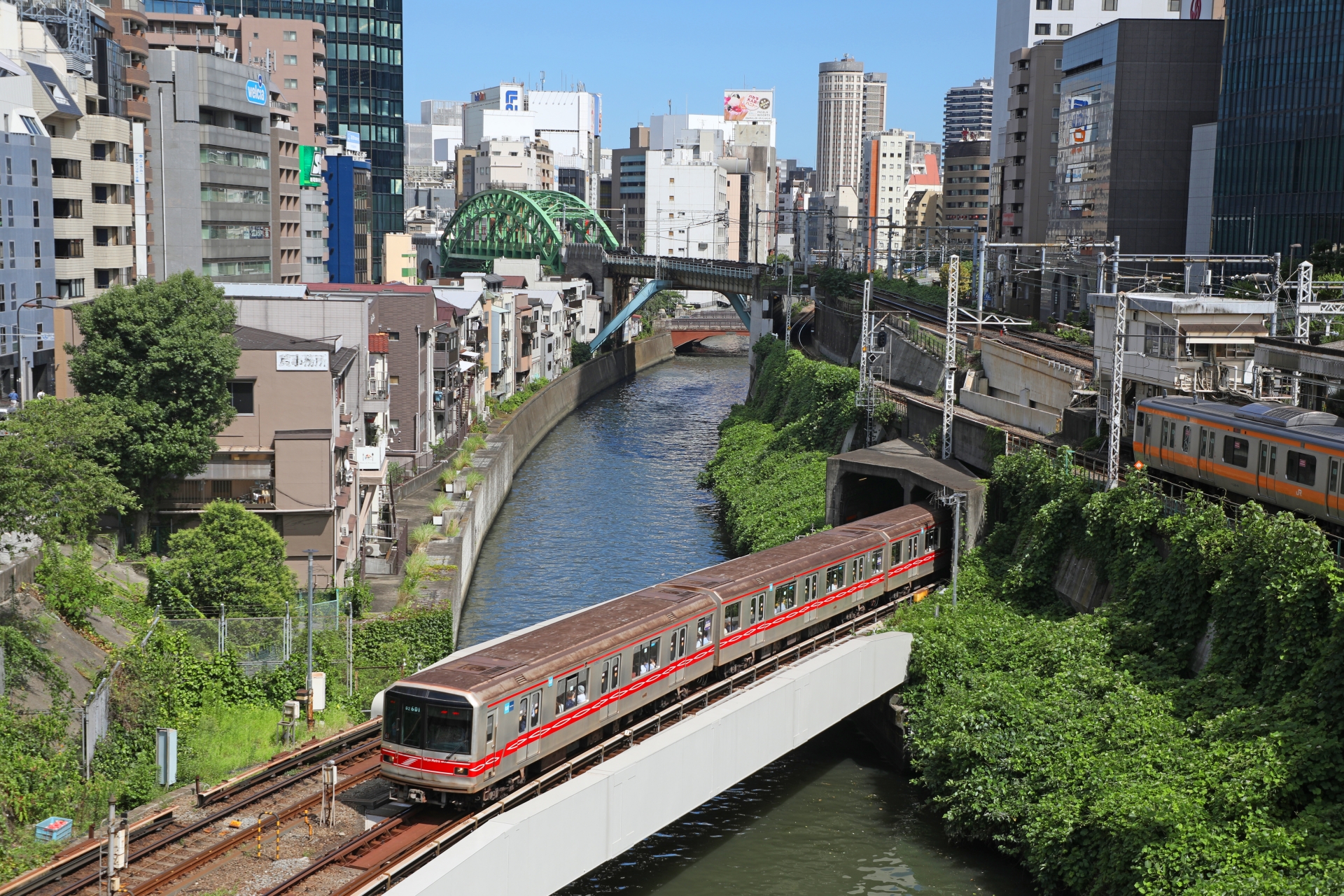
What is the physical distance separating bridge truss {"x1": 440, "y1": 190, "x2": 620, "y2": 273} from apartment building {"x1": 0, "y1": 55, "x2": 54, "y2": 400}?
6739 centimetres

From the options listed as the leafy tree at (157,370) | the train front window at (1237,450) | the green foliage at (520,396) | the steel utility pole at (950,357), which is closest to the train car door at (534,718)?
the train front window at (1237,450)

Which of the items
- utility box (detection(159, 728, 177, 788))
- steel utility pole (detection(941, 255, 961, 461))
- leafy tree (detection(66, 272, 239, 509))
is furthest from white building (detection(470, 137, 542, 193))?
utility box (detection(159, 728, 177, 788))

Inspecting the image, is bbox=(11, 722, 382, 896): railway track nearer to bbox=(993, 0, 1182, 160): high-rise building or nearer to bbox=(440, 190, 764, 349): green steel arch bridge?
bbox=(440, 190, 764, 349): green steel arch bridge

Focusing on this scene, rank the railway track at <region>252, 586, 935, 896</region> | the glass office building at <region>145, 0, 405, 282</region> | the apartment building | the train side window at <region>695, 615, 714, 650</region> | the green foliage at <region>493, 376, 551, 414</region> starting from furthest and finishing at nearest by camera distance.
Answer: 1. the glass office building at <region>145, 0, 405, 282</region>
2. the green foliage at <region>493, 376, 551, 414</region>
3. the apartment building
4. the train side window at <region>695, 615, 714, 650</region>
5. the railway track at <region>252, 586, 935, 896</region>

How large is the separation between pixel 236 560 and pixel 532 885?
480 inches

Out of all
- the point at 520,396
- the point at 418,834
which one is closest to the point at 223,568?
the point at 418,834

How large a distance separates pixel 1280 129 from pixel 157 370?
44.7 m

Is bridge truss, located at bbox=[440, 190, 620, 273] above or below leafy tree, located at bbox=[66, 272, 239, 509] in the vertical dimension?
above

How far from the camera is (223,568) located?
2730cm

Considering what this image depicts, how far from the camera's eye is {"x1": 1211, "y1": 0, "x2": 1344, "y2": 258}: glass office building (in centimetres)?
5234

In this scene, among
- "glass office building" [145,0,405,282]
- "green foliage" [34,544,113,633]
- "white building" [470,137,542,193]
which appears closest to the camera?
"green foliage" [34,544,113,633]

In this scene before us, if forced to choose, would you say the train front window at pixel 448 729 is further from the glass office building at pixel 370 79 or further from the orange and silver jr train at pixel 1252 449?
the glass office building at pixel 370 79

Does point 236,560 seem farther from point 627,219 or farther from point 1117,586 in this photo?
point 627,219

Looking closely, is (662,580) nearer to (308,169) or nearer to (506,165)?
(308,169)
